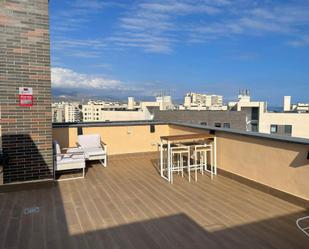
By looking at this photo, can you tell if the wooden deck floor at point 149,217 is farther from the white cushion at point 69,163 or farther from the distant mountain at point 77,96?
the distant mountain at point 77,96

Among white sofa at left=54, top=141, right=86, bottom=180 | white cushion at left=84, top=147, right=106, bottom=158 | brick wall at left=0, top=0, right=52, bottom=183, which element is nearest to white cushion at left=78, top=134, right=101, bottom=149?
white cushion at left=84, top=147, right=106, bottom=158

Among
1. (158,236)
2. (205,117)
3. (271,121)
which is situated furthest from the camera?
(271,121)

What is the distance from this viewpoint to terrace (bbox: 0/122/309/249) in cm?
308

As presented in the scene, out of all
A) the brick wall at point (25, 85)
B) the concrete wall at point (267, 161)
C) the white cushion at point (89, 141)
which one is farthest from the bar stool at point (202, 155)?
the brick wall at point (25, 85)

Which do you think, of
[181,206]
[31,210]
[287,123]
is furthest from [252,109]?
[31,210]

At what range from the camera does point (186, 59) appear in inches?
1484

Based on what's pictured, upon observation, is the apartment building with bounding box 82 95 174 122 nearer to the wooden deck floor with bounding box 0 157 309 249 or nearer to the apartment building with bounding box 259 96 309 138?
the apartment building with bounding box 259 96 309 138

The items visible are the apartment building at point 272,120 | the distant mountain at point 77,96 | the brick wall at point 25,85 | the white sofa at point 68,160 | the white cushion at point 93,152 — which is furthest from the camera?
the apartment building at point 272,120

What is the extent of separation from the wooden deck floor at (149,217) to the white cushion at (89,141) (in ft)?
4.84

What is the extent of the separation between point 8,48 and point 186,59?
34.5 metres

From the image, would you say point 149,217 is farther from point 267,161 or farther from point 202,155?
point 202,155

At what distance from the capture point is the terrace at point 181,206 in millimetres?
3076

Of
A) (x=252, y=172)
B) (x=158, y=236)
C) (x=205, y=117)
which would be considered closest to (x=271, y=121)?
(x=205, y=117)

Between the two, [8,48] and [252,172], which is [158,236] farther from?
[8,48]
